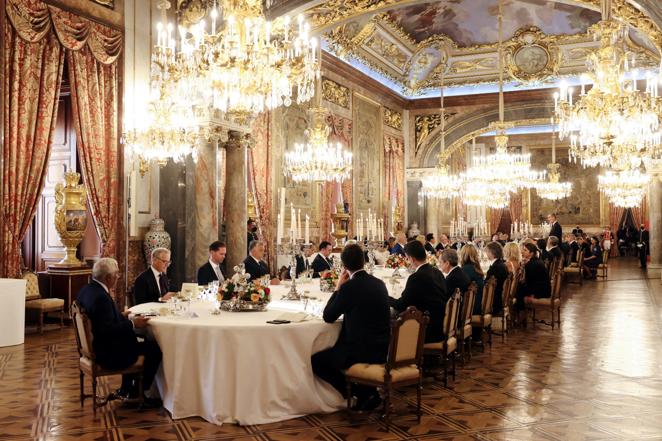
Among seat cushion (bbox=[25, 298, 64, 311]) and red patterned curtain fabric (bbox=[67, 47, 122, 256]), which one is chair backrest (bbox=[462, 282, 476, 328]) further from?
seat cushion (bbox=[25, 298, 64, 311])

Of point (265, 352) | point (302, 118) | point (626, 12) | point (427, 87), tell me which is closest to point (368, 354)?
point (265, 352)

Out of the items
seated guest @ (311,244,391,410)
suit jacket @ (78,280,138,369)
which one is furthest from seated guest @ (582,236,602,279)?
suit jacket @ (78,280,138,369)

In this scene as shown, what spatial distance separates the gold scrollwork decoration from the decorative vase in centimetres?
629

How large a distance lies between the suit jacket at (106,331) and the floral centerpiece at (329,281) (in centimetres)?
233

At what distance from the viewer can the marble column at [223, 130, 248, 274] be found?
10.1 metres

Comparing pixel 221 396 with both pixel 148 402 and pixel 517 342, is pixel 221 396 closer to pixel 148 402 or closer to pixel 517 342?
pixel 148 402

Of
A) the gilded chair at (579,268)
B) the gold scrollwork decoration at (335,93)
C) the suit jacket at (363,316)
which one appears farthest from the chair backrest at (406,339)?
the gilded chair at (579,268)

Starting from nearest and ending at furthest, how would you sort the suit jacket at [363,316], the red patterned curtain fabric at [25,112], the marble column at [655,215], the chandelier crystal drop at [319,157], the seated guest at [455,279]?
1. the suit jacket at [363,316]
2. the seated guest at [455,279]
3. the red patterned curtain fabric at [25,112]
4. the chandelier crystal drop at [319,157]
5. the marble column at [655,215]

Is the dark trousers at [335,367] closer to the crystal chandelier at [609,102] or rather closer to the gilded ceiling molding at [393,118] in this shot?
the crystal chandelier at [609,102]

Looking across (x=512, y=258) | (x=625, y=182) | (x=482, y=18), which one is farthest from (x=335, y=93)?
(x=625, y=182)

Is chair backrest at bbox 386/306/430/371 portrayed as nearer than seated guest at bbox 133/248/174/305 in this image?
Yes

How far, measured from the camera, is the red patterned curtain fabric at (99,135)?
873cm

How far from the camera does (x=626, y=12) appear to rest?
32.7ft

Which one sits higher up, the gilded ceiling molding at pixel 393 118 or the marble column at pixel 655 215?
the gilded ceiling molding at pixel 393 118
